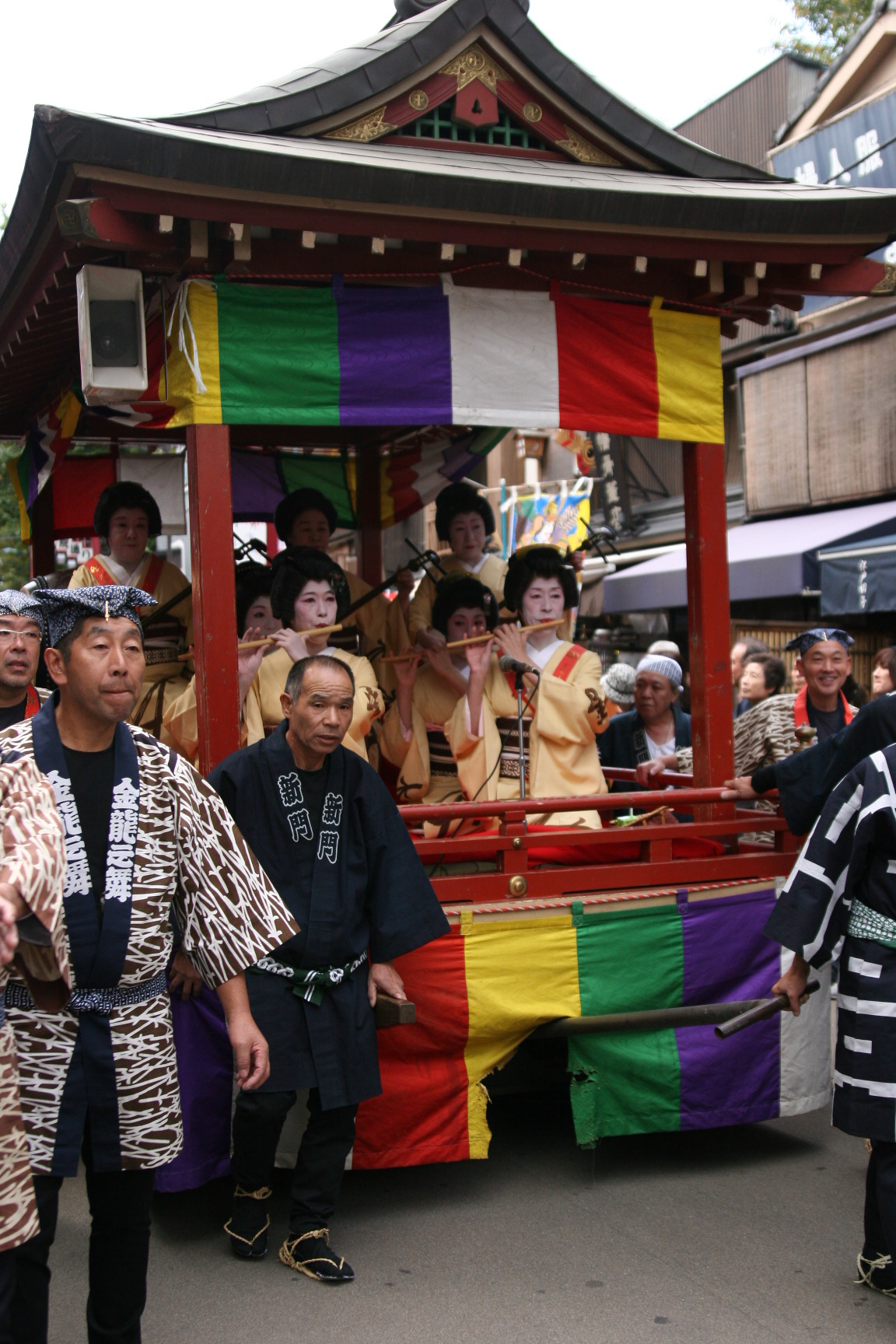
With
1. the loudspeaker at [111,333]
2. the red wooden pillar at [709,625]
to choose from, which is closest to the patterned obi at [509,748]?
the red wooden pillar at [709,625]

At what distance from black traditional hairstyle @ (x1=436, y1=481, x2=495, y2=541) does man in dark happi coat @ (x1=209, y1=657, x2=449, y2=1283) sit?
2669 mm

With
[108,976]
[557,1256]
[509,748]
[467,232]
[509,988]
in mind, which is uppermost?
[467,232]

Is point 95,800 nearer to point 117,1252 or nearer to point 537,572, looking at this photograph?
point 117,1252

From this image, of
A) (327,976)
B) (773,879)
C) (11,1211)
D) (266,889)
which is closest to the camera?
(11,1211)

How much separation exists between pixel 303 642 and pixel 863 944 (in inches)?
90.6

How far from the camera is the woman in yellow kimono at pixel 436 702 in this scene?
5.34 meters

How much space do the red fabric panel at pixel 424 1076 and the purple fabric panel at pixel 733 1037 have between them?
2.70 feet

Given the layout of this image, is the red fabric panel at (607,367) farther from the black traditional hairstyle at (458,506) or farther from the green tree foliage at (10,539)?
the green tree foliage at (10,539)

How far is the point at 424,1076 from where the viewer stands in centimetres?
406

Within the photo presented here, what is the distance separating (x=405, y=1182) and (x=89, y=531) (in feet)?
13.7

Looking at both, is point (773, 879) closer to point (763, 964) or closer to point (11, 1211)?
point (763, 964)

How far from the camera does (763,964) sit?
450 cm

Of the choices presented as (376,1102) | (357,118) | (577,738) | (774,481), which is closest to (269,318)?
(357,118)

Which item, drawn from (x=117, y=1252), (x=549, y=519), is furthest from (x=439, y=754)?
(x=549, y=519)
